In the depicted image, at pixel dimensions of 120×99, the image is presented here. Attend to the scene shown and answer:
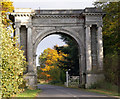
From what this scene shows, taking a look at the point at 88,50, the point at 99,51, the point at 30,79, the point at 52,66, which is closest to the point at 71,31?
the point at 88,50

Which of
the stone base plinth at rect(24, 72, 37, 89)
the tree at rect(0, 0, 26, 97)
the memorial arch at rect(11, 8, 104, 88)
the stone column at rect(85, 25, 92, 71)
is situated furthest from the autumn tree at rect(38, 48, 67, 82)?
the tree at rect(0, 0, 26, 97)

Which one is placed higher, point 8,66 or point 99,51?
point 99,51

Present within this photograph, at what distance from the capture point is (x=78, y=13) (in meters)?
26.1

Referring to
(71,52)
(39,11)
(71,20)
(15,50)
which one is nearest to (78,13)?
(71,20)

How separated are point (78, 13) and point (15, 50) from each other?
58.2 ft

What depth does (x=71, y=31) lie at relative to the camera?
85.7 feet

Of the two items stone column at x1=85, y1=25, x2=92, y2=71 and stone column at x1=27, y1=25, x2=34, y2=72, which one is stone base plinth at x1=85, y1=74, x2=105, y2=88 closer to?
stone column at x1=85, y1=25, x2=92, y2=71

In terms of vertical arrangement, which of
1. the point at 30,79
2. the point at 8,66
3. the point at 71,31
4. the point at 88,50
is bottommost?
the point at 30,79

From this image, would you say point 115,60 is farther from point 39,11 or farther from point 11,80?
point 11,80

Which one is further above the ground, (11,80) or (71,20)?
(71,20)

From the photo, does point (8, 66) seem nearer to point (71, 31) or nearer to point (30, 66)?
point (30, 66)

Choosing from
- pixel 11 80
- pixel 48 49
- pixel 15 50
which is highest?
pixel 48 49

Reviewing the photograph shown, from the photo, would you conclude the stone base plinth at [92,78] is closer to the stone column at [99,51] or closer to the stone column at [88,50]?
the stone column at [88,50]

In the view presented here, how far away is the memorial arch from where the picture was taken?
2519 cm
